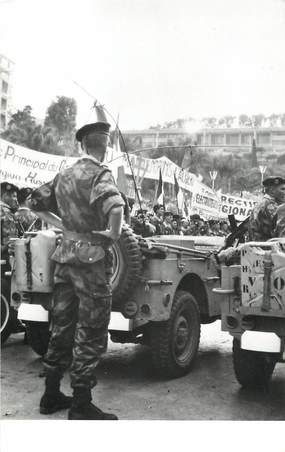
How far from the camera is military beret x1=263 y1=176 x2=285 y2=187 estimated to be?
571 centimetres

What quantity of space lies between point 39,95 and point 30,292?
1.74 m

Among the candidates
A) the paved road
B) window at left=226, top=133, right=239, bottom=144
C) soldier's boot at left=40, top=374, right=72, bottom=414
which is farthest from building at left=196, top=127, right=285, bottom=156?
soldier's boot at left=40, top=374, right=72, bottom=414

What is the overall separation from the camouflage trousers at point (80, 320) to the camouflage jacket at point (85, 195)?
0.21 meters

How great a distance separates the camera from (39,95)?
505 centimetres

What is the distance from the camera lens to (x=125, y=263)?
4.81 metres

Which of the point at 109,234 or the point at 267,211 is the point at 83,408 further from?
the point at 267,211

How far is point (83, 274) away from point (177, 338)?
166 cm

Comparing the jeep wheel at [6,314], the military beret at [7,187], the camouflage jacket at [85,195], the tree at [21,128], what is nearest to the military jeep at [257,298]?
the camouflage jacket at [85,195]

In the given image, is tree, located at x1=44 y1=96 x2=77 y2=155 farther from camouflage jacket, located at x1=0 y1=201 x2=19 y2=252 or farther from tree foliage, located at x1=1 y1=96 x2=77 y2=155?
camouflage jacket, located at x1=0 y1=201 x2=19 y2=252

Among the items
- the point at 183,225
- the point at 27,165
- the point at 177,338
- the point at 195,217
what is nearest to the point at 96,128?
the point at 177,338

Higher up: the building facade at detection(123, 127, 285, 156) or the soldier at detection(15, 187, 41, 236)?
the building facade at detection(123, 127, 285, 156)

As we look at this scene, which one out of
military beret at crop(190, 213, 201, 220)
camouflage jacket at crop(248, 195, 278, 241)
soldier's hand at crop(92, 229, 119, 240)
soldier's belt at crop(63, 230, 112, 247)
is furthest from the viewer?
military beret at crop(190, 213, 201, 220)

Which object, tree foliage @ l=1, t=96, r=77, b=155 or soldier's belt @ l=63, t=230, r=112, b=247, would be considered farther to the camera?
tree foliage @ l=1, t=96, r=77, b=155

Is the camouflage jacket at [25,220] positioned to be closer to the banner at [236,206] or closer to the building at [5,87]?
the building at [5,87]
